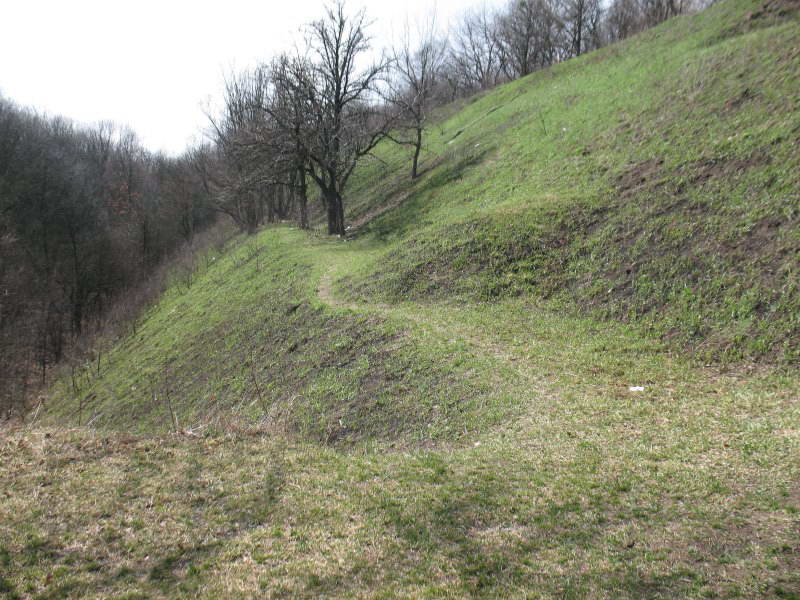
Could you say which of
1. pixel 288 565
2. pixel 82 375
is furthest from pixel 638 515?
pixel 82 375

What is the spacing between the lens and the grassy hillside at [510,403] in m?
4.46

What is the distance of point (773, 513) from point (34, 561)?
652 centimetres

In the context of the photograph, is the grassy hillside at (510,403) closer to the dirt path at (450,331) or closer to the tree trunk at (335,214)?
the dirt path at (450,331)

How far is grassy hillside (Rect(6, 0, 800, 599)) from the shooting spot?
4.46 m

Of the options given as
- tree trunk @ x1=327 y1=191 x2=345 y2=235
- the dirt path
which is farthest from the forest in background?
the dirt path

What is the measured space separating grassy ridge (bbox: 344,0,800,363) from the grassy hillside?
0.08m

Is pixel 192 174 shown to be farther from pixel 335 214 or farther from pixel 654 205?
pixel 654 205

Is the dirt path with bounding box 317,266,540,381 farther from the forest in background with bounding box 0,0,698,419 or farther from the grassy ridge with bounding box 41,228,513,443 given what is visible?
the forest in background with bounding box 0,0,698,419

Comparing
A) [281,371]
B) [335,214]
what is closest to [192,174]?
[335,214]

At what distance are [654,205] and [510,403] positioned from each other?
7.93 metres

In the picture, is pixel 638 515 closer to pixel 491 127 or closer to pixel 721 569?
pixel 721 569

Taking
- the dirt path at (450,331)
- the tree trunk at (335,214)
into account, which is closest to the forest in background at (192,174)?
the tree trunk at (335,214)

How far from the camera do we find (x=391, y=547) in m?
4.73

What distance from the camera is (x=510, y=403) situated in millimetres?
8578
